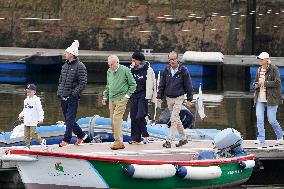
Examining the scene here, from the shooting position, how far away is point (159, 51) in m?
36.8

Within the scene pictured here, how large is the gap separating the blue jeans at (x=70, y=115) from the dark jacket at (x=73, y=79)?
4.8 inches

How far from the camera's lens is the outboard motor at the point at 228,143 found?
13.3m

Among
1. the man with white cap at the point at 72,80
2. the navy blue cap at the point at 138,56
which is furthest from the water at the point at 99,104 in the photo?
the man with white cap at the point at 72,80

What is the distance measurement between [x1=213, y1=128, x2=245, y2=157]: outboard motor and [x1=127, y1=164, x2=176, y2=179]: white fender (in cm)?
117

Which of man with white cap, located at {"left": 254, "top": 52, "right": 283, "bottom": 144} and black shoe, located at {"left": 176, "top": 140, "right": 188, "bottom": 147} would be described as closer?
black shoe, located at {"left": 176, "top": 140, "right": 188, "bottom": 147}

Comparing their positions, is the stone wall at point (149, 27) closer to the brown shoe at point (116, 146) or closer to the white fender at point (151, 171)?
the brown shoe at point (116, 146)

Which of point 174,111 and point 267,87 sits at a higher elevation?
point 267,87

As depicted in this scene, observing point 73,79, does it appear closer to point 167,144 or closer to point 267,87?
point 167,144

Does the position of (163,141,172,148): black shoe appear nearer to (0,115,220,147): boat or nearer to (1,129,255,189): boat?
(1,129,255,189): boat

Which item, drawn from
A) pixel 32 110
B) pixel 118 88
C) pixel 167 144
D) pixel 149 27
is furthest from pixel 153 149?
pixel 149 27

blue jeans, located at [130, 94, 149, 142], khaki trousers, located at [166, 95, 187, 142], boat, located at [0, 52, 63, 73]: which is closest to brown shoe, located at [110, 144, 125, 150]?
blue jeans, located at [130, 94, 149, 142]

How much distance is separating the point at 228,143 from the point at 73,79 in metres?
2.61

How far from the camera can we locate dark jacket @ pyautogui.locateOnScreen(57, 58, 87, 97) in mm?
13078

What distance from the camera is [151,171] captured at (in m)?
12.4
